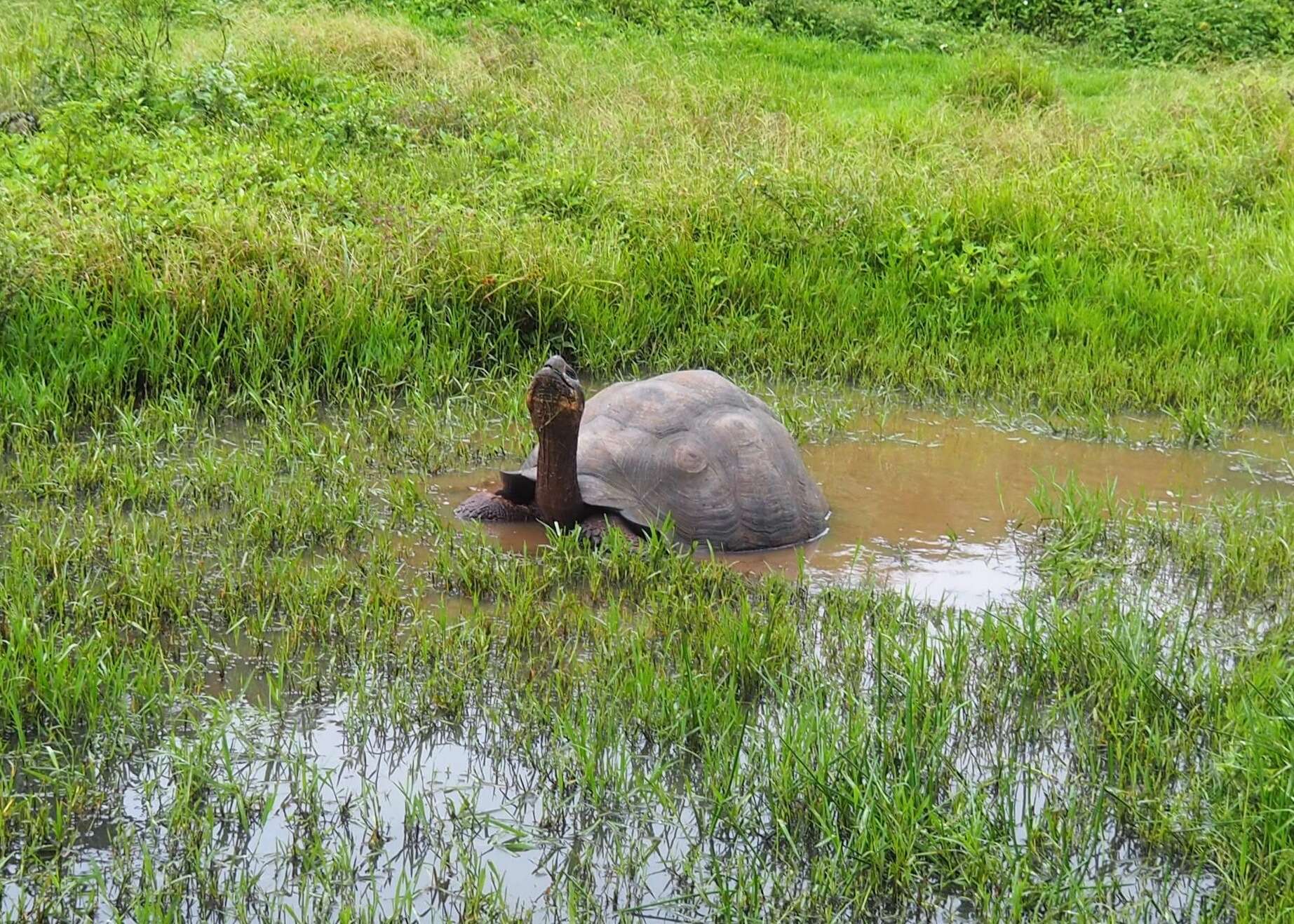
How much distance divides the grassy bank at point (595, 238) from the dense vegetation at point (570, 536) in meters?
0.03

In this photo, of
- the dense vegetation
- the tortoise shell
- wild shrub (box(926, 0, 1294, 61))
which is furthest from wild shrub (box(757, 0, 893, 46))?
the tortoise shell

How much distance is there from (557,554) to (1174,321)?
4261 mm

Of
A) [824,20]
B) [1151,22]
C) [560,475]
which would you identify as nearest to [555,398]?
[560,475]

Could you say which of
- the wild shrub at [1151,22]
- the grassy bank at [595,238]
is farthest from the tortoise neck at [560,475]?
the wild shrub at [1151,22]

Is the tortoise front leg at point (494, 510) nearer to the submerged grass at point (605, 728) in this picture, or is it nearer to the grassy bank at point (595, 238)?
the submerged grass at point (605, 728)

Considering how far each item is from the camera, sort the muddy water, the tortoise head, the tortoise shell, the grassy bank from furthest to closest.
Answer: the grassy bank < the tortoise shell < the muddy water < the tortoise head

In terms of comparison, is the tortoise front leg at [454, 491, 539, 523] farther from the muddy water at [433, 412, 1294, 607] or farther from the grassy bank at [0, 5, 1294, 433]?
the grassy bank at [0, 5, 1294, 433]

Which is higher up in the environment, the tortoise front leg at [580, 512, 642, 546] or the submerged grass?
the submerged grass

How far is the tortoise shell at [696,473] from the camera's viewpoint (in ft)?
16.5

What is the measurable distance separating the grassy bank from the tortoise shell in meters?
1.63

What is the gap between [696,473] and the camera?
5035 millimetres

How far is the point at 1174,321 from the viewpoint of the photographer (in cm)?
731

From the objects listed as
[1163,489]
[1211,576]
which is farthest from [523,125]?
[1211,576]

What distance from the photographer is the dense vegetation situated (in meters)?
3.03
